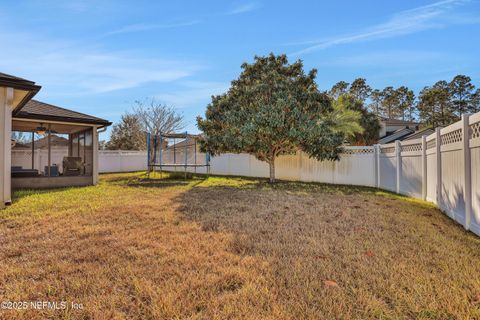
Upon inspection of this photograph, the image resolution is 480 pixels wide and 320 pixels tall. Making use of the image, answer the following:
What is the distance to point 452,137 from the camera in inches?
193

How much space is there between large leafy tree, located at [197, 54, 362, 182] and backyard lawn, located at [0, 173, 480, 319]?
520 centimetres

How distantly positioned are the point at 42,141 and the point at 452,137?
1525 cm

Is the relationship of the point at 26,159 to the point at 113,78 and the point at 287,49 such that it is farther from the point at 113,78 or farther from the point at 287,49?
the point at 287,49

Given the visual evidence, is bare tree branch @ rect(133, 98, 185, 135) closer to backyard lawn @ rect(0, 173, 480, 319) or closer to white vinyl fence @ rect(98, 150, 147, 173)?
white vinyl fence @ rect(98, 150, 147, 173)

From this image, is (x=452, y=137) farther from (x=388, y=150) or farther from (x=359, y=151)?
(x=359, y=151)

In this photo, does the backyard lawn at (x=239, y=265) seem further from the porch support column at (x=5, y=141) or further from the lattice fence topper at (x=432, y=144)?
the lattice fence topper at (x=432, y=144)

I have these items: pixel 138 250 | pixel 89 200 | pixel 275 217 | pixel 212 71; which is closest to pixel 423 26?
pixel 275 217

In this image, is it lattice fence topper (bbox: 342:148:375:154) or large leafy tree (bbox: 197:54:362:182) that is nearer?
large leafy tree (bbox: 197:54:362:182)

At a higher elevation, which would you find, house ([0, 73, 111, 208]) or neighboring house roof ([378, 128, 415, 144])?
neighboring house roof ([378, 128, 415, 144])

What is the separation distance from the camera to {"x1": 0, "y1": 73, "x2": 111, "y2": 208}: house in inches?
242

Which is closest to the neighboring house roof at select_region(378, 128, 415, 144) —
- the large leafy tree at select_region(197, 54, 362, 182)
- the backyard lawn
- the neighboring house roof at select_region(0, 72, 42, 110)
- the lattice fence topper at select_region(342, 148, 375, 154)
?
the lattice fence topper at select_region(342, 148, 375, 154)

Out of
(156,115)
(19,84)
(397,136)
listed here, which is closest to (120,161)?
(156,115)

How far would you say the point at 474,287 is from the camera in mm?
2277

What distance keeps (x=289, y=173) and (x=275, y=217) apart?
26.2 feet
